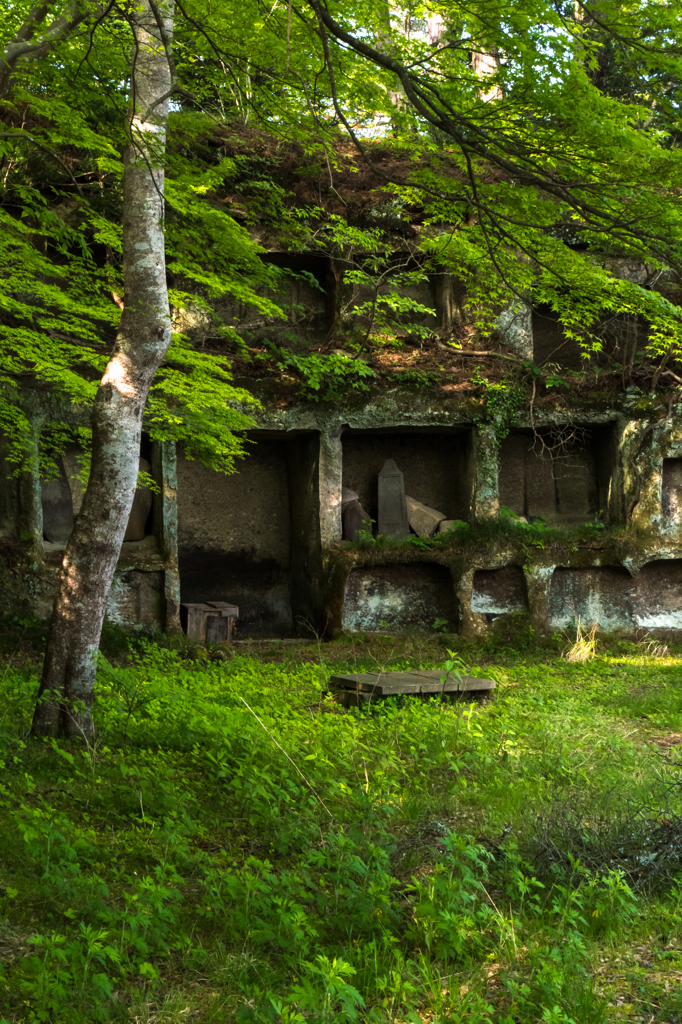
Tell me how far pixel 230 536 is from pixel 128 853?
29.4ft

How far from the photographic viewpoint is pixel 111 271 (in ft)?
24.7

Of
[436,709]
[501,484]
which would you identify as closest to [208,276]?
[436,709]

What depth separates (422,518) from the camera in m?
12.5

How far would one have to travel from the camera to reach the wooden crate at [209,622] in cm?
1084

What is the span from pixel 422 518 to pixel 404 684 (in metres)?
5.44

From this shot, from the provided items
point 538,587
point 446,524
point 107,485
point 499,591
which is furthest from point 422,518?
point 107,485

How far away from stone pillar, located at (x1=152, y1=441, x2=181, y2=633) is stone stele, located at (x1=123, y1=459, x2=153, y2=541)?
0.35m

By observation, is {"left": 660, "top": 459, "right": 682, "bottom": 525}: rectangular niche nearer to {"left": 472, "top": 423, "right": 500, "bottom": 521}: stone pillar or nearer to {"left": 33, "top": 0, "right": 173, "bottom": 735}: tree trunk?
{"left": 472, "top": 423, "right": 500, "bottom": 521}: stone pillar

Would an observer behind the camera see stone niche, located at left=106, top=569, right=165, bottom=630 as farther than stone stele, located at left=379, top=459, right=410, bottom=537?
No

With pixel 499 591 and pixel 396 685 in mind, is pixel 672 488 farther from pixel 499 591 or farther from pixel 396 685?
pixel 396 685

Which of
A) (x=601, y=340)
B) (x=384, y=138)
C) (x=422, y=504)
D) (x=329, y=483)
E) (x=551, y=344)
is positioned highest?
(x=384, y=138)

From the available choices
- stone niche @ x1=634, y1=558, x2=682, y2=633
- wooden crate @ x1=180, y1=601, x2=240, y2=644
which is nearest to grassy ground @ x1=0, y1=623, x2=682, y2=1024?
wooden crate @ x1=180, y1=601, x2=240, y2=644

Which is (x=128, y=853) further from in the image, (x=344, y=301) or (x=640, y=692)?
(x=344, y=301)

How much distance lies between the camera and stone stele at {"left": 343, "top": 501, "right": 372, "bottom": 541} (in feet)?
39.1
